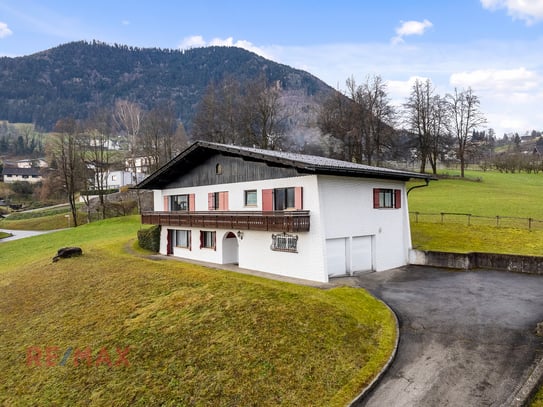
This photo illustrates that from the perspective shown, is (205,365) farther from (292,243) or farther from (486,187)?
(486,187)

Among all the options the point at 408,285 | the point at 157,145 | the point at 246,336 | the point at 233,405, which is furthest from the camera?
the point at 157,145

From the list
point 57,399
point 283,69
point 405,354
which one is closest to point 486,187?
point 405,354

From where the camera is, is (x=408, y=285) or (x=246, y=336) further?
(x=408, y=285)

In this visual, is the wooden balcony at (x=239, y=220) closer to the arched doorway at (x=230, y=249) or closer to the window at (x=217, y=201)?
the window at (x=217, y=201)

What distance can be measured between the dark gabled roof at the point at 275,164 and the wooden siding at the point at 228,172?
31cm

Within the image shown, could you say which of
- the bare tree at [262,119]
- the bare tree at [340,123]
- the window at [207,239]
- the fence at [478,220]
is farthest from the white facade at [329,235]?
the bare tree at [340,123]

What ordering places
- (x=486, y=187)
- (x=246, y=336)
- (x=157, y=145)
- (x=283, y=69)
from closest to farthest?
(x=246, y=336)
(x=486, y=187)
(x=157, y=145)
(x=283, y=69)

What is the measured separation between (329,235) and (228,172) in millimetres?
7940

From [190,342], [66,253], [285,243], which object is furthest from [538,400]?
[66,253]

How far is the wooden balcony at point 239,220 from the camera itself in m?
17.4

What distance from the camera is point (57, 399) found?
11.1 m

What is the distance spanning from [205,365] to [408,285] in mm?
10635

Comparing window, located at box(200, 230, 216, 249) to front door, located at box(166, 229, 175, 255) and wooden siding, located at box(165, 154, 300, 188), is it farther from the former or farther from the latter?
front door, located at box(166, 229, 175, 255)

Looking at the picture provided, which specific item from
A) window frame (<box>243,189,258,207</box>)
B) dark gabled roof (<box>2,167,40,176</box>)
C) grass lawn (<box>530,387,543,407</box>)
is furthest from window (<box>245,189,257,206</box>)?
dark gabled roof (<box>2,167,40,176</box>)
